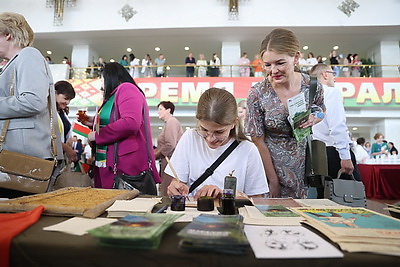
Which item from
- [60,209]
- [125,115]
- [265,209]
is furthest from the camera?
[125,115]

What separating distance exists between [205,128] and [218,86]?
9072mm

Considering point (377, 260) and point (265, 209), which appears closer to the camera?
point (377, 260)

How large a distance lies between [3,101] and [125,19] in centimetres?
1094

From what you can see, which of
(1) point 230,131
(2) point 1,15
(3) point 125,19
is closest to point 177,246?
(1) point 230,131

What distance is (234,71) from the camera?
1089 cm

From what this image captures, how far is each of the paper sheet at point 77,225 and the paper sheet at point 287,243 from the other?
0.38m

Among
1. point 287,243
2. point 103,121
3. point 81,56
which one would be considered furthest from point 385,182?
point 81,56

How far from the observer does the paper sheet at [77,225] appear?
2.23 ft

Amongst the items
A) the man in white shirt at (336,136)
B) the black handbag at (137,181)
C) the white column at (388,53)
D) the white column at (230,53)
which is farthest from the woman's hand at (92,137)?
the white column at (388,53)

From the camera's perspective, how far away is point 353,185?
167 centimetres

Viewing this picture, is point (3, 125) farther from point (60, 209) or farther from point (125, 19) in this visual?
point (125, 19)

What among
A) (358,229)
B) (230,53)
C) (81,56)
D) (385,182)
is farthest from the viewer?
(81,56)

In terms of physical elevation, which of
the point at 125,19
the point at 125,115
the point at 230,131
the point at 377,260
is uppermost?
the point at 125,19

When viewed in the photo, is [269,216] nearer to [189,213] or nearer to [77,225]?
[189,213]
